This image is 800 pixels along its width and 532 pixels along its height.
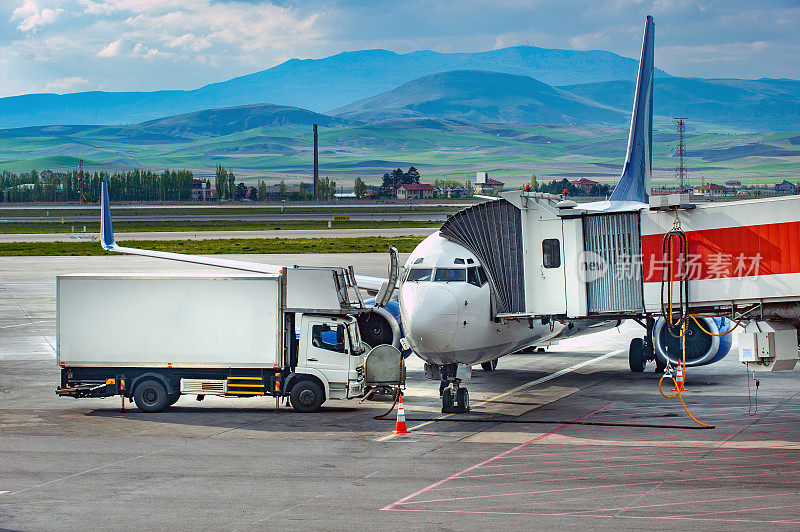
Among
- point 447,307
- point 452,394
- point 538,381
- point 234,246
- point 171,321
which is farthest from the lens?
point 234,246

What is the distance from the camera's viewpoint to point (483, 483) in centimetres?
1881

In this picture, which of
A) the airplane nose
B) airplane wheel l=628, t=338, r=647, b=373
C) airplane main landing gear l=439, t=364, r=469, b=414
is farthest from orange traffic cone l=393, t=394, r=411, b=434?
airplane wheel l=628, t=338, r=647, b=373

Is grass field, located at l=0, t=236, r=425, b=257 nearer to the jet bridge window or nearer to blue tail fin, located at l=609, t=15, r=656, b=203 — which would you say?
blue tail fin, located at l=609, t=15, r=656, b=203

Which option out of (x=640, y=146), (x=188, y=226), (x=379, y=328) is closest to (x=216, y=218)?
(x=188, y=226)

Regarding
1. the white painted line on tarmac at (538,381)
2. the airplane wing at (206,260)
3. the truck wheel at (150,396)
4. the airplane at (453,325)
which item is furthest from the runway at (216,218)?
the truck wheel at (150,396)

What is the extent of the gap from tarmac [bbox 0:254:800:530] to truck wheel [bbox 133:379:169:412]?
2.30 ft

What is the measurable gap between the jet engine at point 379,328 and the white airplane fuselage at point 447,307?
352cm

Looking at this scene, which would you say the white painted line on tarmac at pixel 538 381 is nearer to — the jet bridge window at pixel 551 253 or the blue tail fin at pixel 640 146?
the jet bridge window at pixel 551 253

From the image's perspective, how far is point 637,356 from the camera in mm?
34500

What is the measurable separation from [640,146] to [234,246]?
50781 millimetres

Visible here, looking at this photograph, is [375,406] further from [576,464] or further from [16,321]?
[16,321]

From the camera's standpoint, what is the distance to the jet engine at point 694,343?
99.2 ft

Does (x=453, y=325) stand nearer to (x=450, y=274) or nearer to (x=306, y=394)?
(x=450, y=274)

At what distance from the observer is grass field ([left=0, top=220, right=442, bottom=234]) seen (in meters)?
118
